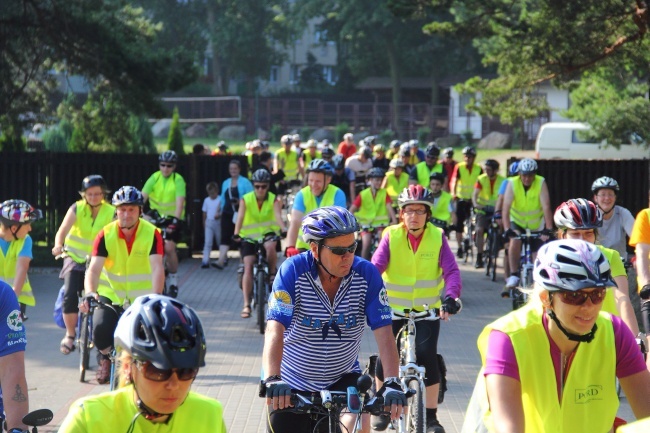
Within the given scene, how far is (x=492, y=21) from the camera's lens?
773 inches

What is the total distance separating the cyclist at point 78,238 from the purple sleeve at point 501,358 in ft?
25.6

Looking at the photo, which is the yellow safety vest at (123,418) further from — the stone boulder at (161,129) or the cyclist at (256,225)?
the stone boulder at (161,129)

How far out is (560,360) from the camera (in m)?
4.18

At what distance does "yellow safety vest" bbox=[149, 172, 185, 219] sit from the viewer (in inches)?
653

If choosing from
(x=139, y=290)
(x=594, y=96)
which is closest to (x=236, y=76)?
(x=594, y=96)

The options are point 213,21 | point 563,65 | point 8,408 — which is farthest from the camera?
point 213,21

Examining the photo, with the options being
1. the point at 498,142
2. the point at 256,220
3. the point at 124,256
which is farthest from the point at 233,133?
the point at 124,256

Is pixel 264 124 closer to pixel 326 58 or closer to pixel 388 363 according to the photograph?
pixel 326 58

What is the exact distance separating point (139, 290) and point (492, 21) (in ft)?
38.8

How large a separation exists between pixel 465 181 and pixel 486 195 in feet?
5.49

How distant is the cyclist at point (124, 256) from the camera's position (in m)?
9.24

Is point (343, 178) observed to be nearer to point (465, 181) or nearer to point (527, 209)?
point (465, 181)

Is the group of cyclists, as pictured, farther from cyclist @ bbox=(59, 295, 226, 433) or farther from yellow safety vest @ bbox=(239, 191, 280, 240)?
yellow safety vest @ bbox=(239, 191, 280, 240)

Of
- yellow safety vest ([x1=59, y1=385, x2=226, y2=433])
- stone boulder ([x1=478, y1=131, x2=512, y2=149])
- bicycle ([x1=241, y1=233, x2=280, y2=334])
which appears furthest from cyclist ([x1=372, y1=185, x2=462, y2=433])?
stone boulder ([x1=478, y1=131, x2=512, y2=149])
